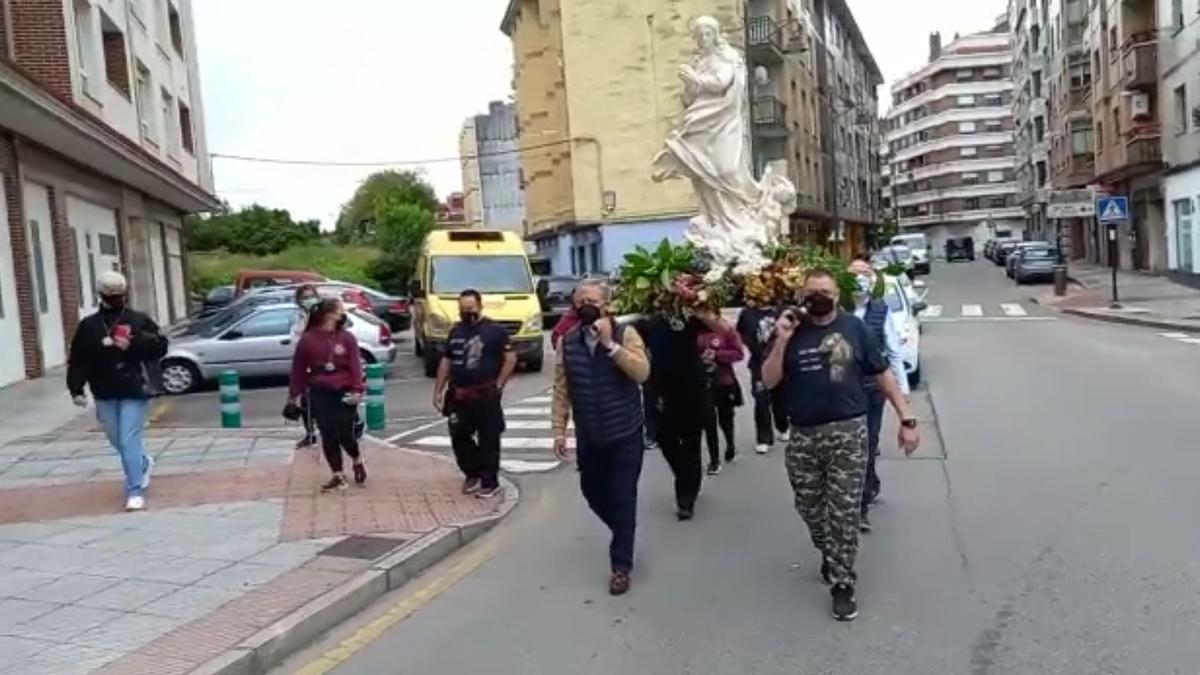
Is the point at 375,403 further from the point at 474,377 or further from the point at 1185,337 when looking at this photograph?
the point at 1185,337

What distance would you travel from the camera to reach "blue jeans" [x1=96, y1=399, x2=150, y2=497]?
8219 mm

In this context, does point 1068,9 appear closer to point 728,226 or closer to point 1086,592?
point 728,226

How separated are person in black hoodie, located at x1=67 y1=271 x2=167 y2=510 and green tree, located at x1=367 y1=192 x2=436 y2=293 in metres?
42.5

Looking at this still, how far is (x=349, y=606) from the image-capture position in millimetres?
5996

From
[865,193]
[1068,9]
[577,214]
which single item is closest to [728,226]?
→ [577,214]

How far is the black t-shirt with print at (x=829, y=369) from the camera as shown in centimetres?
550

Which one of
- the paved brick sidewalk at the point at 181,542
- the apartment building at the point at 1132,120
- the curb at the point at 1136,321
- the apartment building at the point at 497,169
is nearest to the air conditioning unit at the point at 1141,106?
the apartment building at the point at 1132,120

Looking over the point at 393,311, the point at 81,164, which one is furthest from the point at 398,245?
the point at 81,164

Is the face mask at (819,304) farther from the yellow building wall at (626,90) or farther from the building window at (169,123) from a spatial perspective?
the yellow building wall at (626,90)

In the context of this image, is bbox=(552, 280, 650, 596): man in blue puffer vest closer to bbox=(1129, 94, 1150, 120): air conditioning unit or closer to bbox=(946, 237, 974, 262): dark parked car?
bbox=(1129, 94, 1150, 120): air conditioning unit

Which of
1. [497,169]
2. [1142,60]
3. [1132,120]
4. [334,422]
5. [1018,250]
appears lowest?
[334,422]

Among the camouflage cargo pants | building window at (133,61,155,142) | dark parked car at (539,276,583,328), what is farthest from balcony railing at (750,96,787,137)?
the camouflage cargo pants

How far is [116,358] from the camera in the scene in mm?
8031

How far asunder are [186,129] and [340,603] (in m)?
34.8
